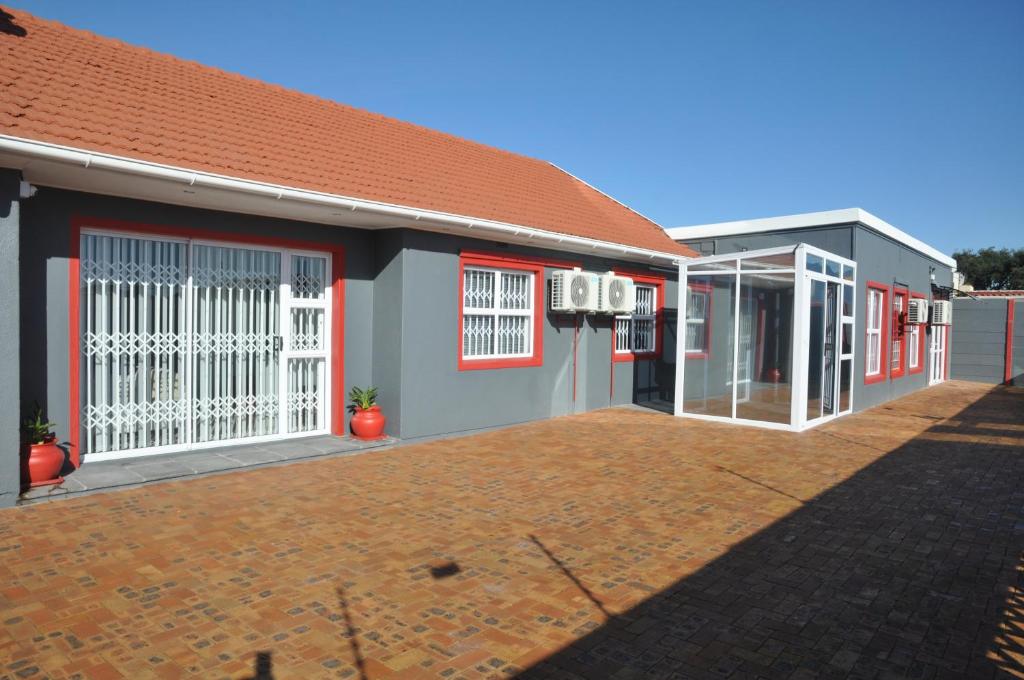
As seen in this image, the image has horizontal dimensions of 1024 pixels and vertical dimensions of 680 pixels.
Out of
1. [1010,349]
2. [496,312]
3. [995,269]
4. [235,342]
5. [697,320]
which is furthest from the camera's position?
[995,269]

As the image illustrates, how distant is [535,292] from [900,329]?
33.9 ft

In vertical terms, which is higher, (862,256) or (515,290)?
(862,256)

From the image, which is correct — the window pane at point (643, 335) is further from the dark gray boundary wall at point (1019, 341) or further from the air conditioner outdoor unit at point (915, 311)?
the dark gray boundary wall at point (1019, 341)

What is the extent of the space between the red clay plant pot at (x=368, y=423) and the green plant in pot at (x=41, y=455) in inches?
130

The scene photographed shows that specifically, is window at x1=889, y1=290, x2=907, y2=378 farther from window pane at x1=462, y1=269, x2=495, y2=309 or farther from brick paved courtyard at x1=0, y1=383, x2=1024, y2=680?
window pane at x1=462, y1=269, x2=495, y2=309

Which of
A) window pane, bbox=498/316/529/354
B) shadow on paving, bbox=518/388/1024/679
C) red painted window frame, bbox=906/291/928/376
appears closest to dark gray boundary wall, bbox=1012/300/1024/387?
red painted window frame, bbox=906/291/928/376

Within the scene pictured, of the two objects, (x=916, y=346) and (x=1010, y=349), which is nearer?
(x=916, y=346)

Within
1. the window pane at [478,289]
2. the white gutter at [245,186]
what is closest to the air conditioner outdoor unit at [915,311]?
the white gutter at [245,186]

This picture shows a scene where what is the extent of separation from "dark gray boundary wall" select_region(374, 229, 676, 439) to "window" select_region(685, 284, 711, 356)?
55.3 inches

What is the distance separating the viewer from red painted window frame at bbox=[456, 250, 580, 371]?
31.8 feet

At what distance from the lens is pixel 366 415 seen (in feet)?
29.1

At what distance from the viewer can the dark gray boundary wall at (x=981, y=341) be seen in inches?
842

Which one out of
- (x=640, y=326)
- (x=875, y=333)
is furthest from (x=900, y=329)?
(x=640, y=326)

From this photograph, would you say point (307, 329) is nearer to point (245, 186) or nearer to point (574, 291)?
point (245, 186)
